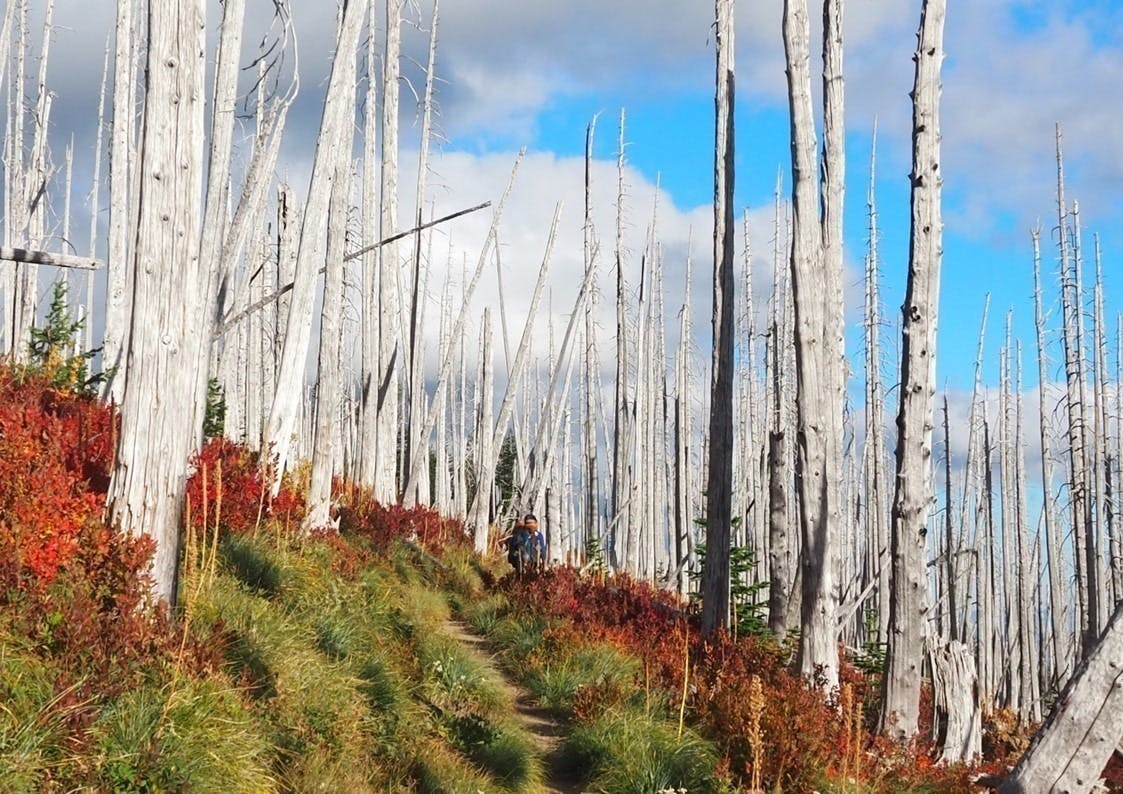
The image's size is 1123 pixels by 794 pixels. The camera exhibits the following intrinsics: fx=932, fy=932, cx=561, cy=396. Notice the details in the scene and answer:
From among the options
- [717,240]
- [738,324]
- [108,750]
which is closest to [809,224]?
[717,240]

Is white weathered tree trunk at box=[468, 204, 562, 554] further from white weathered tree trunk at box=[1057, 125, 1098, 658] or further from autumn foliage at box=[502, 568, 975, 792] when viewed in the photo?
white weathered tree trunk at box=[1057, 125, 1098, 658]

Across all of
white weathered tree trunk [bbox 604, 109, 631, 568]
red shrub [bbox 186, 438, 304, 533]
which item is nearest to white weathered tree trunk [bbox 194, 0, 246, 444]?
red shrub [bbox 186, 438, 304, 533]

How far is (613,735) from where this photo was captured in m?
7.18

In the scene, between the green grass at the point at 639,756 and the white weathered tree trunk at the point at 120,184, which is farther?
the white weathered tree trunk at the point at 120,184

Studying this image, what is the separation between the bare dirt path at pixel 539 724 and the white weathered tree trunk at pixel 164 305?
10.4 ft

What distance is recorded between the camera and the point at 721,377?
388 inches

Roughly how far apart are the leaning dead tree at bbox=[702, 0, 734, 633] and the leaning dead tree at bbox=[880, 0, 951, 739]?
80.0 inches

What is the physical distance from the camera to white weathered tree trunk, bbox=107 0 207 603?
589 cm

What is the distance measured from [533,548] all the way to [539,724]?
533cm

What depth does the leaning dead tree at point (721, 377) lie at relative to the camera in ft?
32.4

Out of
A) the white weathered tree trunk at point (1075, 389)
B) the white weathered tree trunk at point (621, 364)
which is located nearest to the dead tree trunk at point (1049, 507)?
the white weathered tree trunk at point (1075, 389)

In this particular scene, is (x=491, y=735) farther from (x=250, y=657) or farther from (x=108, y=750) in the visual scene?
(x=108, y=750)


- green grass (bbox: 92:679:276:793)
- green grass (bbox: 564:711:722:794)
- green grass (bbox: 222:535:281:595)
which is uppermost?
green grass (bbox: 222:535:281:595)

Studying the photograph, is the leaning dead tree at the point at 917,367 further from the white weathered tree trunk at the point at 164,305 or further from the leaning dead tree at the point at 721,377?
the white weathered tree trunk at the point at 164,305
